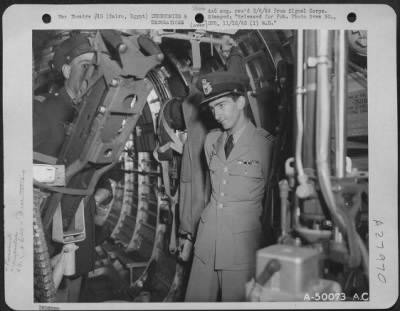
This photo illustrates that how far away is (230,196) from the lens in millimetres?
1125

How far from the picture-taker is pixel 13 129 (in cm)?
113

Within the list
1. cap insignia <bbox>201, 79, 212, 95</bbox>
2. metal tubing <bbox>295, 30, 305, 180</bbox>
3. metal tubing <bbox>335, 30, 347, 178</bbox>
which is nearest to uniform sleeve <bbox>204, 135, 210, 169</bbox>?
cap insignia <bbox>201, 79, 212, 95</bbox>

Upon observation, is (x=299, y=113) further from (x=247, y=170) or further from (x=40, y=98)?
(x=40, y=98)

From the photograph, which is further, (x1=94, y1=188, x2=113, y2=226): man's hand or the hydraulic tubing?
(x1=94, y1=188, x2=113, y2=226): man's hand

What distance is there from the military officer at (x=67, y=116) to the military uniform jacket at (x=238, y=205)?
31 cm

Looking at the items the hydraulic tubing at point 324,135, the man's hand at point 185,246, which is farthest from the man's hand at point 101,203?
the hydraulic tubing at point 324,135

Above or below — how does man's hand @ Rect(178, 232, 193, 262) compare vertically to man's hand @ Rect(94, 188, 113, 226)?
below

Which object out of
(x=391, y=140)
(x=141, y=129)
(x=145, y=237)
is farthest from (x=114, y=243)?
(x=391, y=140)

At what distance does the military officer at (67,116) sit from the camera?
3.73 ft

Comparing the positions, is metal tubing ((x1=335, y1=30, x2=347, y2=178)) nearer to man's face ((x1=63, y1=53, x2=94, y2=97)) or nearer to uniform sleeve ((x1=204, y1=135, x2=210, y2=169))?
uniform sleeve ((x1=204, y1=135, x2=210, y2=169))

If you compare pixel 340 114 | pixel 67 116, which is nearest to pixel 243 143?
pixel 340 114

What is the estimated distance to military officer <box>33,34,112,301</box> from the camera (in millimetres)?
1136

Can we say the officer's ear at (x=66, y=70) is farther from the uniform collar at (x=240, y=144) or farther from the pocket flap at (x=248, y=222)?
the pocket flap at (x=248, y=222)

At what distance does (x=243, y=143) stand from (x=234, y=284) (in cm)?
38
